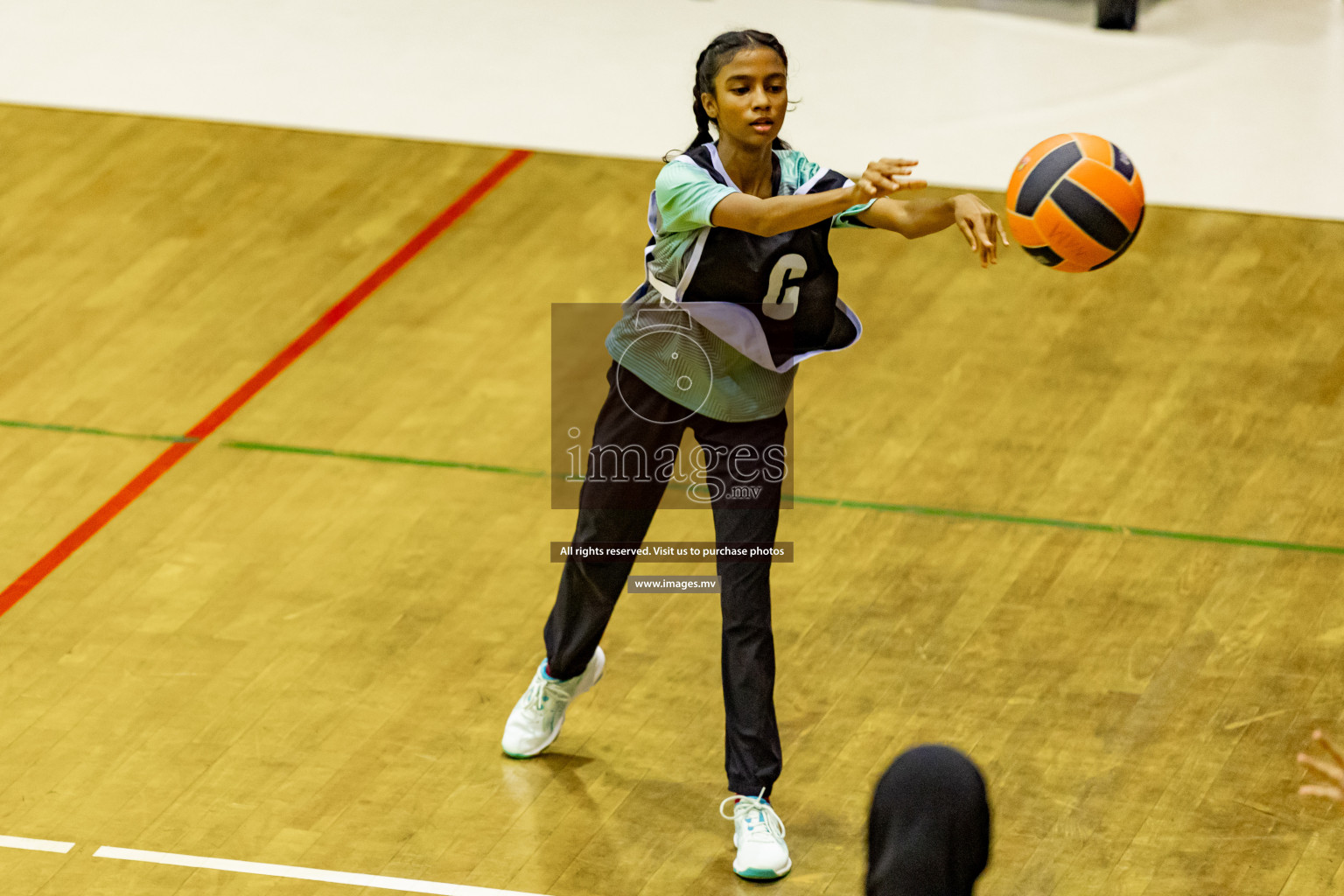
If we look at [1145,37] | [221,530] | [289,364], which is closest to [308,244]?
[289,364]

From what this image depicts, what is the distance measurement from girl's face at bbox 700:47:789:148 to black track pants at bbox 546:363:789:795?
64 centimetres

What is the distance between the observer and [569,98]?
9086mm

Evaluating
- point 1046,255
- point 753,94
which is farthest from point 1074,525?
point 753,94

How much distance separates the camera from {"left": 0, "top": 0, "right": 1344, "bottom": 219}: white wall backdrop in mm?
8477

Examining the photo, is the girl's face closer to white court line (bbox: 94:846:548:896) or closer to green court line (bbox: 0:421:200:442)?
white court line (bbox: 94:846:548:896)

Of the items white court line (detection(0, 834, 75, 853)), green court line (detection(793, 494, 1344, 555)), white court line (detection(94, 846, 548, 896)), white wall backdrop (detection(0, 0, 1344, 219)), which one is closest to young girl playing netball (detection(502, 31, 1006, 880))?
white court line (detection(94, 846, 548, 896))

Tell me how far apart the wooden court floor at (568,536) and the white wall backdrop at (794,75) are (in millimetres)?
943

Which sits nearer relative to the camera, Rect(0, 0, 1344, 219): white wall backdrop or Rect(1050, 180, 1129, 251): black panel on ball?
Rect(1050, 180, 1129, 251): black panel on ball

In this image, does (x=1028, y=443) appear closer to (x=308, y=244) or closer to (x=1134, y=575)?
(x=1134, y=575)

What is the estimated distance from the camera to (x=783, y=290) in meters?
4.03

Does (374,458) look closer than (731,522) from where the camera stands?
No

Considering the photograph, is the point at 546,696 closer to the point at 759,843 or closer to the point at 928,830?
the point at 759,843

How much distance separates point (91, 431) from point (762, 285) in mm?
2978

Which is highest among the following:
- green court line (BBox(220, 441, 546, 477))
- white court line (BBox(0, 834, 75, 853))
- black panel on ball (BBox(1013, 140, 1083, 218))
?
black panel on ball (BBox(1013, 140, 1083, 218))
